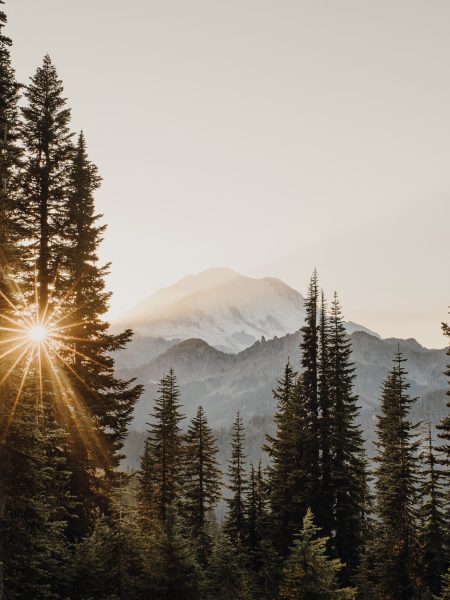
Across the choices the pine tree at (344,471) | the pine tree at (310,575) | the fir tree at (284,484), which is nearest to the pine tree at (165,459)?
the fir tree at (284,484)

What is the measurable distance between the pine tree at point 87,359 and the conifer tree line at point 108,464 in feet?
0.24

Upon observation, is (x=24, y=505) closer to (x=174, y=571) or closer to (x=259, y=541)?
(x=174, y=571)

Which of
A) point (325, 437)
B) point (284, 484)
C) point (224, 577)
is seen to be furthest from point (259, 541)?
point (224, 577)

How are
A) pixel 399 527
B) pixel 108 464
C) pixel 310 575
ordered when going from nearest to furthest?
1. pixel 310 575
2. pixel 108 464
3. pixel 399 527

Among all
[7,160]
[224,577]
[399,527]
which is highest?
[7,160]

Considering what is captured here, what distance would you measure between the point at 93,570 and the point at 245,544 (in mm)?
25046

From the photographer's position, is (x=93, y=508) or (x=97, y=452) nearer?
(x=93, y=508)

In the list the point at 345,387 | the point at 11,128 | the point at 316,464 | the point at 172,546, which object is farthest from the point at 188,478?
the point at 11,128

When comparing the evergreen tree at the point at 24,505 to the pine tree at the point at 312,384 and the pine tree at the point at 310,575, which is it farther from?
the pine tree at the point at 312,384

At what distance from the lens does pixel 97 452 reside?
20.4m

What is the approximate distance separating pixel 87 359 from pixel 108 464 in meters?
→ 4.55

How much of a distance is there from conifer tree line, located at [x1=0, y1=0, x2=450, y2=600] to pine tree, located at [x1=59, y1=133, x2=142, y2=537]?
7 centimetres

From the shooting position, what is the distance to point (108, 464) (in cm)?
2073

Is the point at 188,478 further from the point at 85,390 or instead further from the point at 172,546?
the point at 172,546
